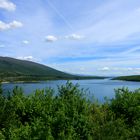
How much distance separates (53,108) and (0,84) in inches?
121

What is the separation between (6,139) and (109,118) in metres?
7.25

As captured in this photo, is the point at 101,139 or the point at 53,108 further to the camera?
the point at 53,108

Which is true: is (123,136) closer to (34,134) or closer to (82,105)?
(82,105)

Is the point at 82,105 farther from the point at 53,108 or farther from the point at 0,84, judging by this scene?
the point at 0,84

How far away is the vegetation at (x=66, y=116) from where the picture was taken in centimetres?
1335

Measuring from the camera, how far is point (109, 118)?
18.2 m

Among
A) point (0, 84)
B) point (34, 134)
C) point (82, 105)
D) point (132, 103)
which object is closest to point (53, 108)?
point (82, 105)

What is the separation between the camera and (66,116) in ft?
50.9

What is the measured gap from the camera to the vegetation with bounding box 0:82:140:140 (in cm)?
1335

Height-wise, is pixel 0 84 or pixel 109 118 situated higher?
pixel 0 84

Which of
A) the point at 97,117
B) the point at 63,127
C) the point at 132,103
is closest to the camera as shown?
the point at 63,127

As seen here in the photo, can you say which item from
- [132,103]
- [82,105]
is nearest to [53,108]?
[82,105]

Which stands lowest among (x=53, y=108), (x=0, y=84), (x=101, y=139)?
(x=101, y=139)

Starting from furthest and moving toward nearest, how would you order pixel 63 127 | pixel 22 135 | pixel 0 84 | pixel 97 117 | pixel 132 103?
pixel 132 103 < pixel 97 117 < pixel 0 84 < pixel 63 127 < pixel 22 135
